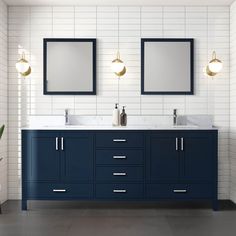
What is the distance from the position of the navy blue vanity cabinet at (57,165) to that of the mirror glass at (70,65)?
838 millimetres

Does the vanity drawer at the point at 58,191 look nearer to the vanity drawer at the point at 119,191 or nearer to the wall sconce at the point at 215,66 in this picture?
the vanity drawer at the point at 119,191

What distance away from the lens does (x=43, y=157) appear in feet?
16.5

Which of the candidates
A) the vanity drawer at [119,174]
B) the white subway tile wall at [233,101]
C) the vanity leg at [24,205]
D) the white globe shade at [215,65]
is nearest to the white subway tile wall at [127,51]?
the white subway tile wall at [233,101]

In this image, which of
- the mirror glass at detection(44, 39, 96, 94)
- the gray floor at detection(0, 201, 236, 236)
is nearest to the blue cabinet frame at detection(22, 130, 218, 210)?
the gray floor at detection(0, 201, 236, 236)

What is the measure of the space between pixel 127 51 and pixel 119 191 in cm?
195

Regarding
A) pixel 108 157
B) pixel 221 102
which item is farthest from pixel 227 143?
pixel 108 157

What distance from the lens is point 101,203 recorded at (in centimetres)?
540

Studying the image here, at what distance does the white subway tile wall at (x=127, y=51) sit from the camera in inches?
221

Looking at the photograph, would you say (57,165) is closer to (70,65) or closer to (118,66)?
(70,65)

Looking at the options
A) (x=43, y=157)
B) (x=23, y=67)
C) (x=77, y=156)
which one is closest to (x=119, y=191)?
(x=77, y=156)

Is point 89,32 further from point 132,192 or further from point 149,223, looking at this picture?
point 149,223

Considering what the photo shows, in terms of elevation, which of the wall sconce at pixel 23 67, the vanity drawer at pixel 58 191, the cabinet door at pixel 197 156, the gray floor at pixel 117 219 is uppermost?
the wall sconce at pixel 23 67

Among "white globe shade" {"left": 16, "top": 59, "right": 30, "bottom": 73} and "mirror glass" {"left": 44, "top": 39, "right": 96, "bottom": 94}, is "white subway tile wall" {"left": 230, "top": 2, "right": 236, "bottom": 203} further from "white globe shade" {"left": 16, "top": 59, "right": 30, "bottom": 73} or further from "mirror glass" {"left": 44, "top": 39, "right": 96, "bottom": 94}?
"white globe shade" {"left": 16, "top": 59, "right": 30, "bottom": 73}

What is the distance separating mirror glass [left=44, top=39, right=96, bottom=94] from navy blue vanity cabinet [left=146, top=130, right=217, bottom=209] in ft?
4.20
